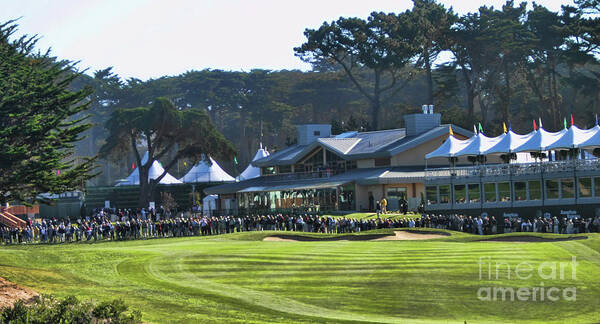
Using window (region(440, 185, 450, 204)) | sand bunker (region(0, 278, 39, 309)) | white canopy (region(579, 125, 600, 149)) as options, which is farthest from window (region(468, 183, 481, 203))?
sand bunker (region(0, 278, 39, 309))

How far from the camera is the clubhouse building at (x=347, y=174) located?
76.0m

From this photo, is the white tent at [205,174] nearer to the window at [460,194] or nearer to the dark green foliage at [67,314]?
the window at [460,194]

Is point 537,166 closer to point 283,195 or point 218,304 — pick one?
point 283,195

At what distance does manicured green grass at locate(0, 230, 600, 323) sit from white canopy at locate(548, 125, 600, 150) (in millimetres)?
20491

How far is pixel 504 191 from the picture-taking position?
2474 inches

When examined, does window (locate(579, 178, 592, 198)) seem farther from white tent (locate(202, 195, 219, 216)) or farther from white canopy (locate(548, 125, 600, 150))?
white tent (locate(202, 195, 219, 216))

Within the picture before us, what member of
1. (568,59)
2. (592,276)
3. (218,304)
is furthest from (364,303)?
(568,59)

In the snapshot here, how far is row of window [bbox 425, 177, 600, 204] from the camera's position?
193ft

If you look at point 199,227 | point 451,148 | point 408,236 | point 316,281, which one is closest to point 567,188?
point 451,148

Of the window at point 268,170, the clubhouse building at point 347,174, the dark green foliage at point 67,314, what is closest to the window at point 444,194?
the clubhouse building at point 347,174

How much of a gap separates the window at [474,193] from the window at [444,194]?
191 cm

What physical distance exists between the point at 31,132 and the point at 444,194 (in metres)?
36.7

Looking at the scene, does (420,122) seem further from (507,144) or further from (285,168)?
(507,144)

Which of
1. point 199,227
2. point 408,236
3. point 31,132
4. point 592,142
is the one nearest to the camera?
point 31,132
